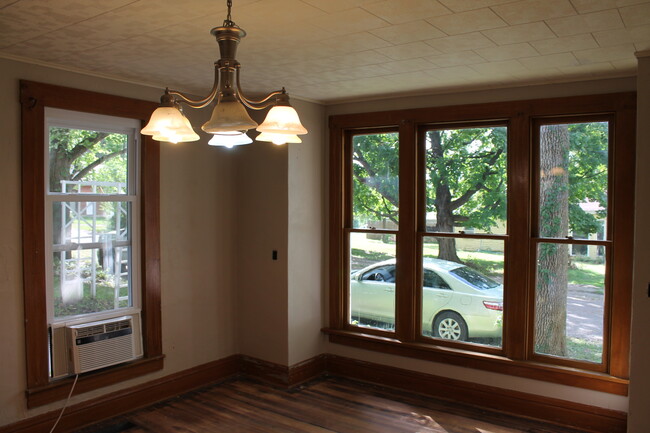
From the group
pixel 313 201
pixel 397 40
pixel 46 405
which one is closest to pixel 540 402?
pixel 313 201

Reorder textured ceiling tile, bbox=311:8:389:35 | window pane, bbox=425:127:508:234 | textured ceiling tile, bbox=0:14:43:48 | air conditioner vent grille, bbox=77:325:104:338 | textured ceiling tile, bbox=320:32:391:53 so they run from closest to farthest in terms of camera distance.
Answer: textured ceiling tile, bbox=311:8:389:35 < textured ceiling tile, bbox=0:14:43:48 < textured ceiling tile, bbox=320:32:391:53 < air conditioner vent grille, bbox=77:325:104:338 < window pane, bbox=425:127:508:234

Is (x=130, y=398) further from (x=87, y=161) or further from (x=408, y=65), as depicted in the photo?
(x=408, y=65)

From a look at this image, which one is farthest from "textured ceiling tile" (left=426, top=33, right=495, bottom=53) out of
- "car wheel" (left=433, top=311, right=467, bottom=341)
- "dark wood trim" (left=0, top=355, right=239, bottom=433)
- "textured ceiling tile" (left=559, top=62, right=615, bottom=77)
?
"dark wood trim" (left=0, top=355, right=239, bottom=433)

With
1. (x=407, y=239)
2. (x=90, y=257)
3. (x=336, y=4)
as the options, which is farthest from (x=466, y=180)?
(x=90, y=257)

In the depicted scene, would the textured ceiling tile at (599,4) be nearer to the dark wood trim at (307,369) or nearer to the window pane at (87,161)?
the window pane at (87,161)

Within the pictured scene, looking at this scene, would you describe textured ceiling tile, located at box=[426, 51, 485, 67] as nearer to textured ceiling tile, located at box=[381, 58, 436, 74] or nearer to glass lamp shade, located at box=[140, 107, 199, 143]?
textured ceiling tile, located at box=[381, 58, 436, 74]

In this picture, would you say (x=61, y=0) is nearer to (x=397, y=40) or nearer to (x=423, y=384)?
(x=397, y=40)

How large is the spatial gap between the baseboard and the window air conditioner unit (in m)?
0.29

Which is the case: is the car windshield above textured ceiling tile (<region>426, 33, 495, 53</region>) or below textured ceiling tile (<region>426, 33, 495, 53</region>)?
below

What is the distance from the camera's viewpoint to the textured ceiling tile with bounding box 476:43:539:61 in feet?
10.3

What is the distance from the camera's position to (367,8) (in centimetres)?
250

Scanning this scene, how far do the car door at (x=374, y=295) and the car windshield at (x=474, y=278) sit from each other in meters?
0.63

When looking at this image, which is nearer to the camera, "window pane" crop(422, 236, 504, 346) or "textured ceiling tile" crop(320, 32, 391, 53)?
"textured ceiling tile" crop(320, 32, 391, 53)

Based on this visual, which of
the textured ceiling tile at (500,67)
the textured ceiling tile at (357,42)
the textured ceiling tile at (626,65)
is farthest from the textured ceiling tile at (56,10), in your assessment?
the textured ceiling tile at (626,65)
